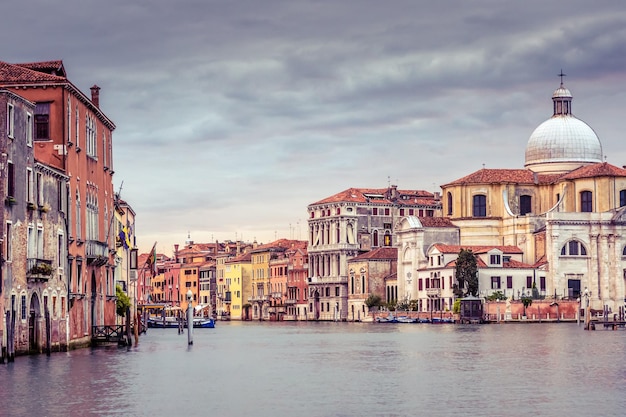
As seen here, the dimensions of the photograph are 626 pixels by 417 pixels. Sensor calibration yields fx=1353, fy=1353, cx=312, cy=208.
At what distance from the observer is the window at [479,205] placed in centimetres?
10706

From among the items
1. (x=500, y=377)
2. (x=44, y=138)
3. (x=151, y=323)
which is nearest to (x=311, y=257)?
(x=151, y=323)

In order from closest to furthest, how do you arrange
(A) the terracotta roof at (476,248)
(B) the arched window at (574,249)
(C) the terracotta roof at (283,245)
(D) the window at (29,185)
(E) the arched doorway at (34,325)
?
(D) the window at (29,185) → (E) the arched doorway at (34,325) → (B) the arched window at (574,249) → (A) the terracotta roof at (476,248) → (C) the terracotta roof at (283,245)

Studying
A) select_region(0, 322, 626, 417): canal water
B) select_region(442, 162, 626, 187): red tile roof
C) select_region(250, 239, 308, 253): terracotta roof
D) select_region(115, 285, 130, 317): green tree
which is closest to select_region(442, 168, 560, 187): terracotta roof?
select_region(442, 162, 626, 187): red tile roof

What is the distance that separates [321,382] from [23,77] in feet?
52.7

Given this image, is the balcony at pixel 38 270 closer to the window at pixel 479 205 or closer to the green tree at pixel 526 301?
the green tree at pixel 526 301

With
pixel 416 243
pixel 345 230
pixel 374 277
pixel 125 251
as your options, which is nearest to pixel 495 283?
pixel 416 243

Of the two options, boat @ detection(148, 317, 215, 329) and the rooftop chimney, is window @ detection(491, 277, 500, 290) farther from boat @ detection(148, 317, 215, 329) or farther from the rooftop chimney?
the rooftop chimney

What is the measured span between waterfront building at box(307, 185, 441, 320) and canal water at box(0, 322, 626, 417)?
7186cm

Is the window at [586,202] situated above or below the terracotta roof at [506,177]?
below

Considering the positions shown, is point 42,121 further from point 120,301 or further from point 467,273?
point 467,273

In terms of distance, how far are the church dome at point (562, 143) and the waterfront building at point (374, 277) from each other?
1407cm

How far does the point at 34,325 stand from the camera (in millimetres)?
37938

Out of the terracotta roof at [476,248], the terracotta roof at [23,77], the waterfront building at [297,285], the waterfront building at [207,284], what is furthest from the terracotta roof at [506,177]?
the terracotta roof at [23,77]

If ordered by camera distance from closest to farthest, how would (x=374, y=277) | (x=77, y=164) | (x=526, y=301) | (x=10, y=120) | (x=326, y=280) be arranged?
(x=10, y=120) → (x=77, y=164) → (x=526, y=301) → (x=374, y=277) → (x=326, y=280)
